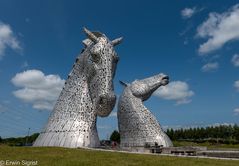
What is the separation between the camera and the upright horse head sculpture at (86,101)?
16.0 metres

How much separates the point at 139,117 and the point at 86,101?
7670 mm

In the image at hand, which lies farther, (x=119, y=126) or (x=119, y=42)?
(x=119, y=126)

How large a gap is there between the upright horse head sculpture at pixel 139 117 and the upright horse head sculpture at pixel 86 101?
6933 mm

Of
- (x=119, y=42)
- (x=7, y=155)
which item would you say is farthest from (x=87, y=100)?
(x=7, y=155)

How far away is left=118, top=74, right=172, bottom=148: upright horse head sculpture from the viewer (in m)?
23.1

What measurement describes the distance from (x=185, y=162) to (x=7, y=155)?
19.4ft

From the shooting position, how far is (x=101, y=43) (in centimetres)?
1678

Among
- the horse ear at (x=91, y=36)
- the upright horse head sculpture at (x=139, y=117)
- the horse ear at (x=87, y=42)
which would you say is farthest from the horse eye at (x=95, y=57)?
the upright horse head sculpture at (x=139, y=117)

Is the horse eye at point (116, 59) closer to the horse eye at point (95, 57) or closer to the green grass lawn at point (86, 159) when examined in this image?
the horse eye at point (95, 57)

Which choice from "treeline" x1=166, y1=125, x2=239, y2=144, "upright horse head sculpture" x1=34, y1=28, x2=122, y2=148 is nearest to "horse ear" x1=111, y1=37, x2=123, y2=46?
"upright horse head sculpture" x1=34, y1=28, x2=122, y2=148

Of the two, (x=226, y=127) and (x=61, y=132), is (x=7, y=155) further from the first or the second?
(x=226, y=127)

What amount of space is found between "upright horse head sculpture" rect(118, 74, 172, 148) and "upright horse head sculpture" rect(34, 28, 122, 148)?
6.93 metres

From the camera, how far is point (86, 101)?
1677cm

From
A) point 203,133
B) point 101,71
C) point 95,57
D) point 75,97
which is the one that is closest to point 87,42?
point 95,57
